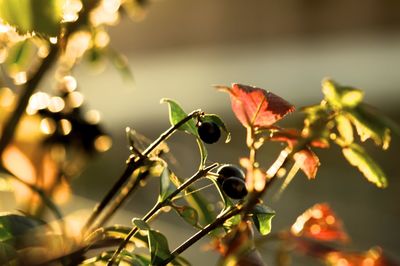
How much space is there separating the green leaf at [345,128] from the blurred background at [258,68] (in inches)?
144

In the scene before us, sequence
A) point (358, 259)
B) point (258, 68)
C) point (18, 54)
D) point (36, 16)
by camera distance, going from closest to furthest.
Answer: point (36, 16) → point (358, 259) → point (18, 54) → point (258, 68)

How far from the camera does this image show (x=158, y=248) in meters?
0.40

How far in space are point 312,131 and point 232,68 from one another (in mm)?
5601

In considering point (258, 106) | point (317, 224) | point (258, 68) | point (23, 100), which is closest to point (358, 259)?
point (317, 224)

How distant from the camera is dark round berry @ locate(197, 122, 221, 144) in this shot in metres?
0.43

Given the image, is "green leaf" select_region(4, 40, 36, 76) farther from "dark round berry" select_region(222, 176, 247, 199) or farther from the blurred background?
the blurred background

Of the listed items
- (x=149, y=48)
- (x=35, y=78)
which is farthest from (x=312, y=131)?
(x=149, y=48)

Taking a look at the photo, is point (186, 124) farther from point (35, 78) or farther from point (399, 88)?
point (399, 88)

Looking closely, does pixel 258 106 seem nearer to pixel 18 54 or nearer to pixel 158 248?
pixel 158 248

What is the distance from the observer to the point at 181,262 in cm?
45

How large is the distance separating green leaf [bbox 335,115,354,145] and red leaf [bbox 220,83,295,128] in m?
0.04

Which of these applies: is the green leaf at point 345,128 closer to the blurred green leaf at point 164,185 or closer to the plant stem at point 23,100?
the blurred green leaf at point 164,185

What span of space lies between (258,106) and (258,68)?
5.45 meters

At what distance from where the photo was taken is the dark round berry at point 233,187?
41cm
